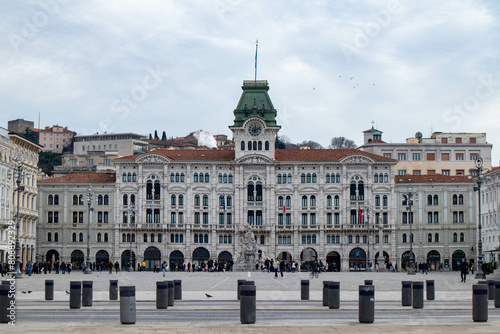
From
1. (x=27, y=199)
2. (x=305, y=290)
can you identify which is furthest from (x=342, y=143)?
(x=305, y=290)

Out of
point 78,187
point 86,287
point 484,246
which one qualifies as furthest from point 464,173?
point 86,287

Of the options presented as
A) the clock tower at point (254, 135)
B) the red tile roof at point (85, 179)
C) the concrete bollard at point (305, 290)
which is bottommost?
the concrete bollard at point (305, 290)

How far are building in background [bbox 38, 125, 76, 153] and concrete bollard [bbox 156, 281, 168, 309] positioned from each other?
169812 millimetres

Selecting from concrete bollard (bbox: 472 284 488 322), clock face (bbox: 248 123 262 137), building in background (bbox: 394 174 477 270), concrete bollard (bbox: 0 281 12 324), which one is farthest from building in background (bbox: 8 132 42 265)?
concrete bollard (bbox: 472 284 488 322)

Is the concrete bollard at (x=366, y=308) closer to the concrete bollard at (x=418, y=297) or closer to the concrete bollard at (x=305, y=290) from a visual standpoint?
the concrete bollard at (x=418, y=297)

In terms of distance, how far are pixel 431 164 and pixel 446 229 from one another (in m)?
20.5

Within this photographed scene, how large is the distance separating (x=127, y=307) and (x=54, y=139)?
587 ft

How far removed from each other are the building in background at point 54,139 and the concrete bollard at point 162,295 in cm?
16981

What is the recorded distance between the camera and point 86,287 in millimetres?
31109

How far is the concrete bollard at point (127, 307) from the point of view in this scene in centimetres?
2241

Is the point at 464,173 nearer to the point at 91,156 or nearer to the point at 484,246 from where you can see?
the point at 484,246

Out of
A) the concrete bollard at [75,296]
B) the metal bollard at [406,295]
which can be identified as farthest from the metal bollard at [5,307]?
the metal bollard at [406,295]

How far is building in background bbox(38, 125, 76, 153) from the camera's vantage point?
195000 mm

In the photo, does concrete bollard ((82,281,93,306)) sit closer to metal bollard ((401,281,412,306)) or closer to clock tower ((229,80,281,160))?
metal bollard ((401,281,412,306))
